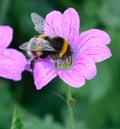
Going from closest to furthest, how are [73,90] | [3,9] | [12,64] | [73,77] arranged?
[73,77]
[12,64]
[73,90]
[3,9]

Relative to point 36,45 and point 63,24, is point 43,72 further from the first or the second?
point 63,24

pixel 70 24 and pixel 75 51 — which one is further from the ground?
pixel 70 24

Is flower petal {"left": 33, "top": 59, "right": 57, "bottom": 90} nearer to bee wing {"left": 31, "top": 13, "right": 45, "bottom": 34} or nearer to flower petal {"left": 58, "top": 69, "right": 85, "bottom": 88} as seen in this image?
flower petal {"left": 58, "top": 69, "right": 85, "bottom": 88}

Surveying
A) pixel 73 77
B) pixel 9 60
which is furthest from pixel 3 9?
pixel 73 77

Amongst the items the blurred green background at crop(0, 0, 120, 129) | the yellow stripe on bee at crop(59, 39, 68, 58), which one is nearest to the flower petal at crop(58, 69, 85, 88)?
the yellow stripe on bee at crop(59, 39, 68, 58)

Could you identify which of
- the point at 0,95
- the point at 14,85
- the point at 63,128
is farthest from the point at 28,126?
the point at 14,85

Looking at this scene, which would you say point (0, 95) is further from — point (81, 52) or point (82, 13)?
point (81, 52)
